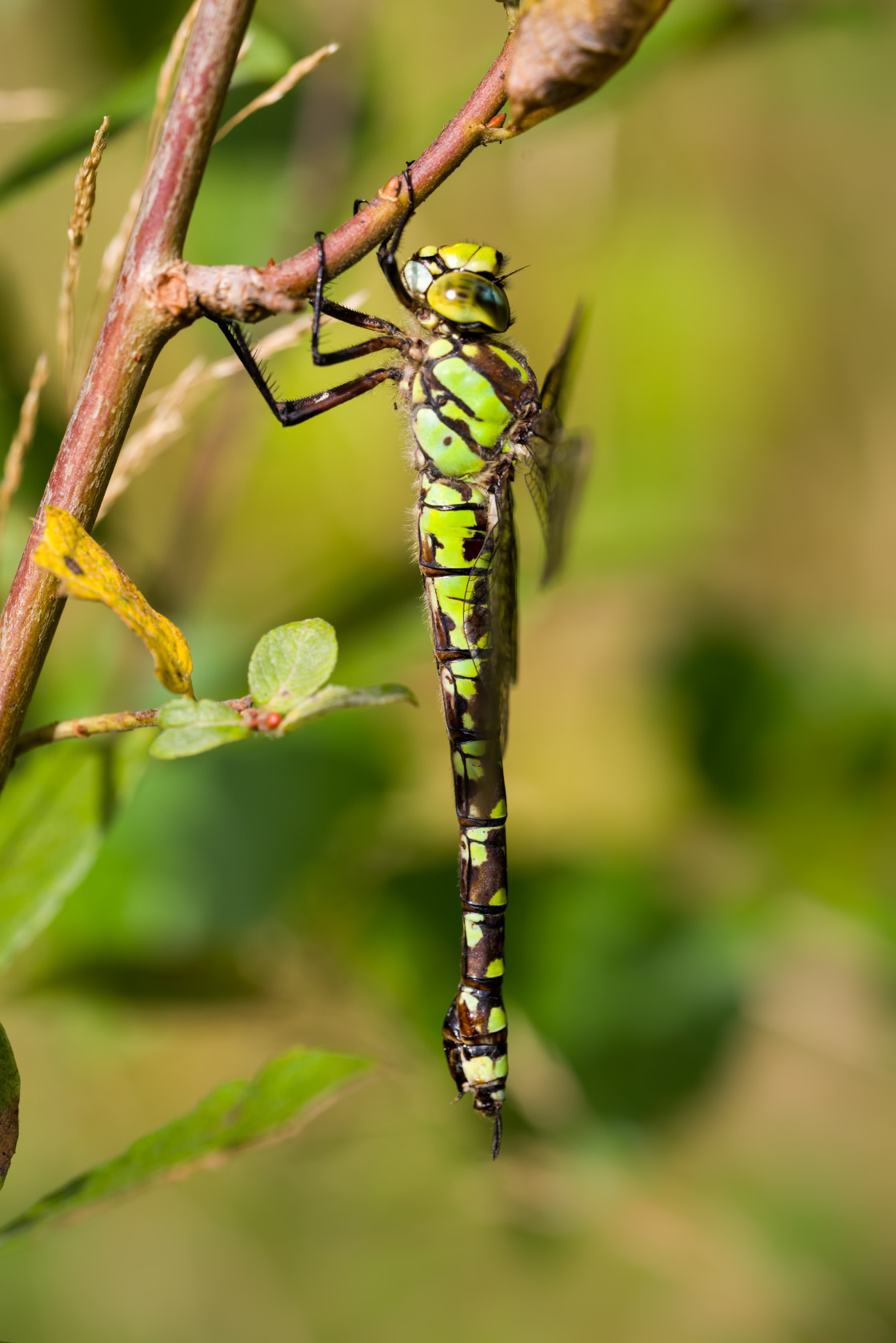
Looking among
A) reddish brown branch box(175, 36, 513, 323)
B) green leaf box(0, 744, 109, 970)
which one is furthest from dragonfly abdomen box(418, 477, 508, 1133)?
reddish brown branch box(175, 36, 513, 323)

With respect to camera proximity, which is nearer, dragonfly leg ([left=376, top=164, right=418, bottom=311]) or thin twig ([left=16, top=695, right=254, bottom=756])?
thin twig ([left=16, top=695, right=254, bottom=756])

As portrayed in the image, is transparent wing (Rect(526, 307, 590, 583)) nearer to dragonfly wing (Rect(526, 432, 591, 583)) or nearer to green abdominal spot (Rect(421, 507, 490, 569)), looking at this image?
dragonfly wing (Rect(526, 432, 591, 583))

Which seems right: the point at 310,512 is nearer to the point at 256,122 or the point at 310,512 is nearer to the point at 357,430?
the point at 357,430

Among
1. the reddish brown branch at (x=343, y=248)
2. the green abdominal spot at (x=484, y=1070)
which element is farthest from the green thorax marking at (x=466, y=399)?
the green abdominal spot at (x=484, y=1070)

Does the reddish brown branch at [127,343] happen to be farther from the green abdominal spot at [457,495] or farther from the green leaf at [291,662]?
A: the green abdominal spot at [457,495]

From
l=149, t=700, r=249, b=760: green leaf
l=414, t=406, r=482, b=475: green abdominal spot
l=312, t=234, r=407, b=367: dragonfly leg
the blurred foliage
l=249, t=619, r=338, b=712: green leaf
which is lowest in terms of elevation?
the blurred foliage
